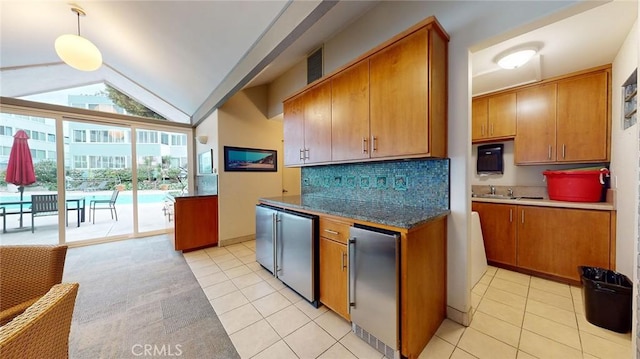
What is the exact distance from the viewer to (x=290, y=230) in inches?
83.0

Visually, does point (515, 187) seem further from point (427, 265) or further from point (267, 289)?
point (267, 289)

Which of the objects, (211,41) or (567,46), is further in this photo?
(211,41)

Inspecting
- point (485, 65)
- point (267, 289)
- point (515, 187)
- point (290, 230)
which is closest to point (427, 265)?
point (290, 230)

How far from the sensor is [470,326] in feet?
5.49

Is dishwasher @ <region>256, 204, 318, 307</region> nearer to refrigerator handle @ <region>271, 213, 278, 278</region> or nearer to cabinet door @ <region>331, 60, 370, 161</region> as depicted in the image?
refrigerator handle @ <region>271, 213, 278, 278</region>

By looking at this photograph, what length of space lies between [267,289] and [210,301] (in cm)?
55

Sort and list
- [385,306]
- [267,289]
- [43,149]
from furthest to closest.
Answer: [43,149] → [267,289] → [385,306]

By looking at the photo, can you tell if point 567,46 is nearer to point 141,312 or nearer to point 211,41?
point 211,41

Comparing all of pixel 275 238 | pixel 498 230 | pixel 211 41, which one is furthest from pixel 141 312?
pixel 498 230

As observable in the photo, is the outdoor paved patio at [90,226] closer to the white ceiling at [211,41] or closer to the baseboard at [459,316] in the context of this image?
the white ceiling at [211,41]

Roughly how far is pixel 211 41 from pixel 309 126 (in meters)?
1.46

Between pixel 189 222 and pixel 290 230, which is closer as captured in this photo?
pixel 290 230

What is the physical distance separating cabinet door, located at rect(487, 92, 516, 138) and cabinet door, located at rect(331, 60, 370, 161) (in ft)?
7.46

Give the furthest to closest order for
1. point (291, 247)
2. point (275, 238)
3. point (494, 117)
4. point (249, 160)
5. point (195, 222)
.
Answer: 1. point (249, 160)
2. point (195, 222)
3. point (494, 117)
4. point (275, 238)
5. point (291, 247)
